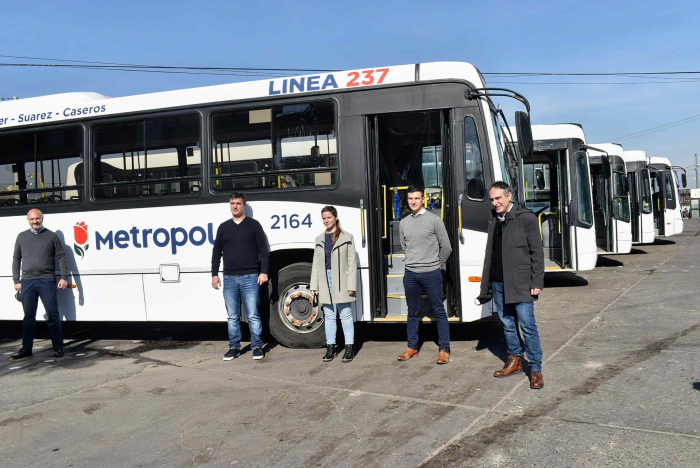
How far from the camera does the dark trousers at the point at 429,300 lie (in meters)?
6.71

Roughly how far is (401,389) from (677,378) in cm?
249

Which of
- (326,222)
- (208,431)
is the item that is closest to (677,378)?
(326,222)

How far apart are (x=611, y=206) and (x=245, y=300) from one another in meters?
11.2

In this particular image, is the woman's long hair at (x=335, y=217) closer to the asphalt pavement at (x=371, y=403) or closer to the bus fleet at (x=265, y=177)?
the bus fleet at (x=265, y=177)

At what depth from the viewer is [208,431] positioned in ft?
A: 16.5

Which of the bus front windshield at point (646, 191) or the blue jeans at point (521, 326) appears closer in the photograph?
the blue jeans at point (521, 326)

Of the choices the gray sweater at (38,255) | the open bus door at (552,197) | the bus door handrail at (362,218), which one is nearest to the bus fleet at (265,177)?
the bus door handrail at (362,218)

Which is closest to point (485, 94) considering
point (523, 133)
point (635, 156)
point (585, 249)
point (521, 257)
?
point (523, 133)

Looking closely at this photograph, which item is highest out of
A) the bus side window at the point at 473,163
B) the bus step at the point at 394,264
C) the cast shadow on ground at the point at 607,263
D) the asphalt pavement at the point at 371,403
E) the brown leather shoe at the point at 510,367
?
the bus side window at the point at 473,163

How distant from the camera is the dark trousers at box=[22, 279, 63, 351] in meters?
7.99

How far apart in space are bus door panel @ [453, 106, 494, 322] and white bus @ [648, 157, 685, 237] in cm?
1754

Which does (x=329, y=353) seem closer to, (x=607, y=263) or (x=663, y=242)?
(x=607, y=263)

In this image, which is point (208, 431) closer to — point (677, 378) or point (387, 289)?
point (387, 289)

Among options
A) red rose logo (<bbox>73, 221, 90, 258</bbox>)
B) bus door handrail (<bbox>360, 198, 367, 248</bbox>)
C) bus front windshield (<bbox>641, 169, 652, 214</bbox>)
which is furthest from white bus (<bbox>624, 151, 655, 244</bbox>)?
red rose logo (<bbox>73, 221, 90, 258</bbox>)
